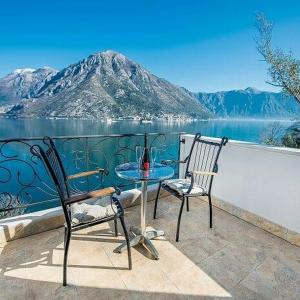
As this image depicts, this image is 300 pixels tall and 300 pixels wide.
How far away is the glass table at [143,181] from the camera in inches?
76.1

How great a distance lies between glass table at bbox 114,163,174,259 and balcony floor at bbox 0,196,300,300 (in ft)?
0.27

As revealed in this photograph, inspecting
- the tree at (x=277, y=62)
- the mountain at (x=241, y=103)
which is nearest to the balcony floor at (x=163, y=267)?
the tree at (x=277, y=62)

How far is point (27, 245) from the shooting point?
2062 millimetres

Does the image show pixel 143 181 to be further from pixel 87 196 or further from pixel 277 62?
pixel 277 62

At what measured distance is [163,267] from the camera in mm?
1801

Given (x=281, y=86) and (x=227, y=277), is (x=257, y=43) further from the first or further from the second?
(x=227, y=277)

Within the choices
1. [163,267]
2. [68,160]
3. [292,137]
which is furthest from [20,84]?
[163,267]

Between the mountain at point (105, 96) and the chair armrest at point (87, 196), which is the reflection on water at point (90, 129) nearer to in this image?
the mountain at point (105, 96)

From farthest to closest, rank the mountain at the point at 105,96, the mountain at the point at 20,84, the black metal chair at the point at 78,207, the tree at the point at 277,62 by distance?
the mountain at the point at 20,84 < the mountain at the point at 105,96 < the tree at the point at 277,62 < the black metal chair at the point at 78,207

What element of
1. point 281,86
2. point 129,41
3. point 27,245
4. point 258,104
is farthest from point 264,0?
point 258,104

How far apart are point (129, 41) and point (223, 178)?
76.5 ft

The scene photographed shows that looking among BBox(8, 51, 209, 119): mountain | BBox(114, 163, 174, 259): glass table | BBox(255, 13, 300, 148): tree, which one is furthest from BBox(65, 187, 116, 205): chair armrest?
BBox(8, 51, 209, 119): mountain

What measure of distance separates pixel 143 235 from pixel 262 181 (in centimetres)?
156

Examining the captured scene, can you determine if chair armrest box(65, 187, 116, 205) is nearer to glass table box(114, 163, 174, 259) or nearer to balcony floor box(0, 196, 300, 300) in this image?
glass table box(114, 163, 174, 259)
